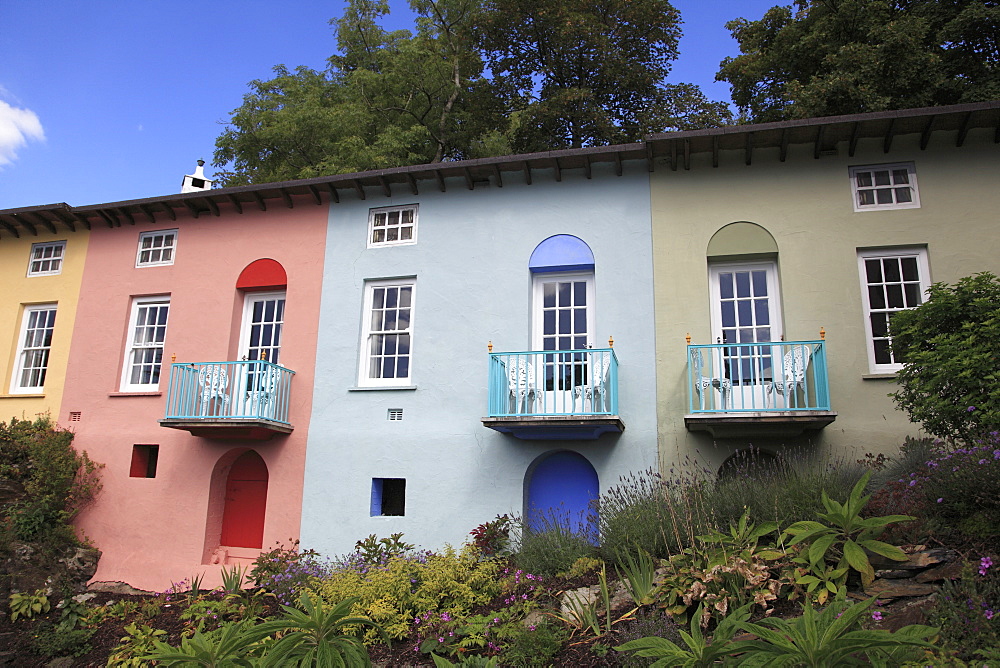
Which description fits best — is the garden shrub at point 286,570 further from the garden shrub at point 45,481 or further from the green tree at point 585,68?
the green tree at point 585,68

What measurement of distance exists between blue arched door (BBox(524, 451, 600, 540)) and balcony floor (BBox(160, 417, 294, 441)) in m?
4.24

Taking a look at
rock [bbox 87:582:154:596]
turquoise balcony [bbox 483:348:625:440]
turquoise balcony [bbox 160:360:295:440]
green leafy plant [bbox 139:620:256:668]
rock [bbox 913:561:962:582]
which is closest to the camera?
rock [bbox 913:561:962:582]

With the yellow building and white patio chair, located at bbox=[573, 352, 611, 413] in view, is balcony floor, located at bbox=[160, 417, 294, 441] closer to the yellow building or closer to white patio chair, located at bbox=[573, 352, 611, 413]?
the yellow building

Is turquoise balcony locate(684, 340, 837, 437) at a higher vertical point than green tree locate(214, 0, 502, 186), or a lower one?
lower

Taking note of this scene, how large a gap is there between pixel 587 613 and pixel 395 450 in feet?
17.8

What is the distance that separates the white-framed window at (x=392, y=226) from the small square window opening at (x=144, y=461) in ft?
17.7

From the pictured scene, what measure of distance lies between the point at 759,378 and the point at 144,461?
1056 cm

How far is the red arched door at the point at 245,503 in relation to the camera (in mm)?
12914

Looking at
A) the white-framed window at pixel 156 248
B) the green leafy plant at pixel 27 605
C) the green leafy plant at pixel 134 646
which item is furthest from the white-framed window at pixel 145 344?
the green leafy plant at pixel 134 646

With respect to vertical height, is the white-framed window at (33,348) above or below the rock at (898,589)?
above

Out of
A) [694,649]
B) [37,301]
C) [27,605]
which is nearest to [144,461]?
[27,605]

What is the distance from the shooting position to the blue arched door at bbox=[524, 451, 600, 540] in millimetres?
11547

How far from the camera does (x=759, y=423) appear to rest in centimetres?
1019

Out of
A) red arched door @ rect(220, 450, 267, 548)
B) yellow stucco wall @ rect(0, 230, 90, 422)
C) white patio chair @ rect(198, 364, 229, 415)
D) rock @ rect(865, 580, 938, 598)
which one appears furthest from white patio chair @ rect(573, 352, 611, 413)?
yellow stucco wall @ rect(0, 230, 90, 422)
